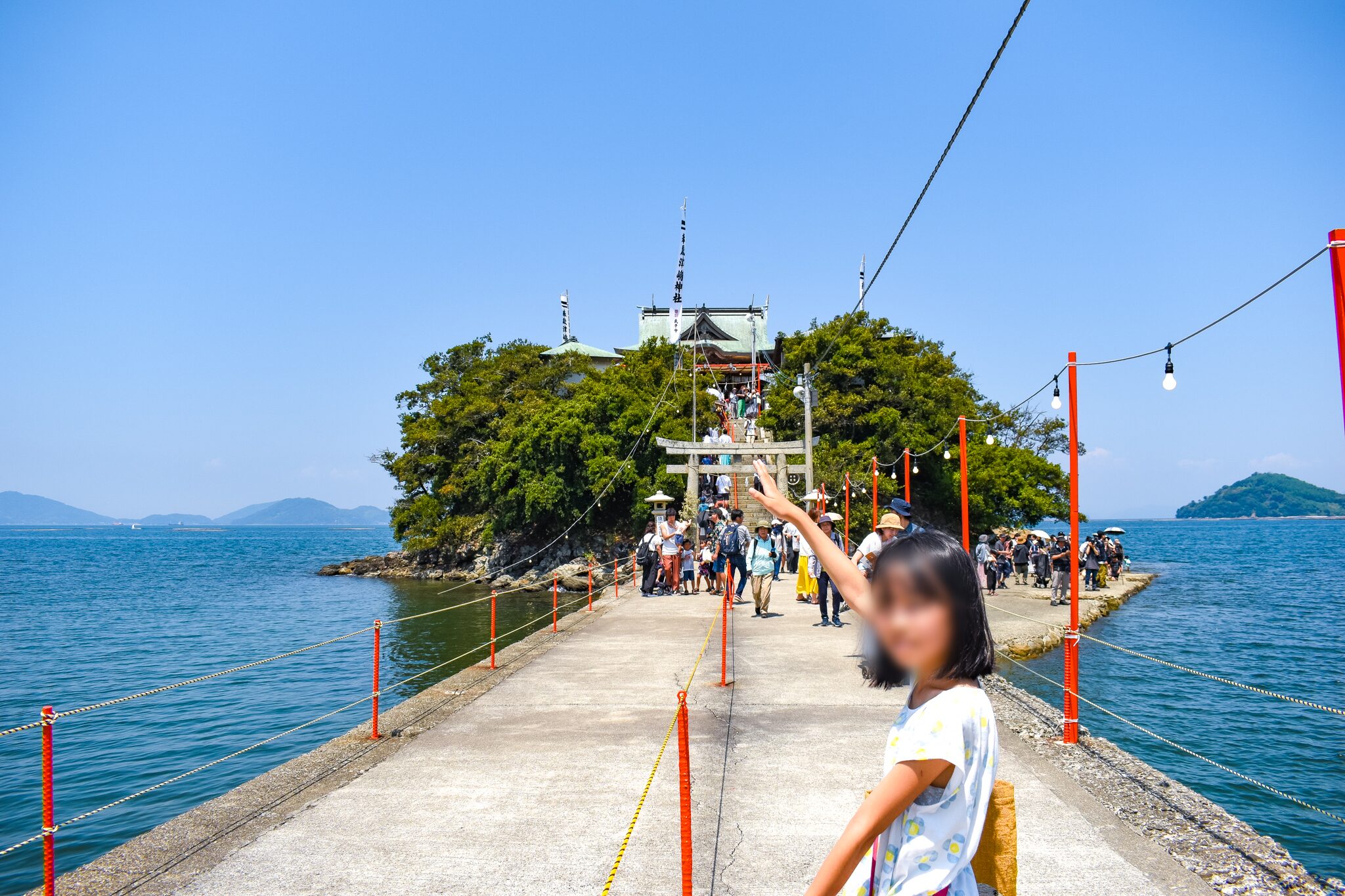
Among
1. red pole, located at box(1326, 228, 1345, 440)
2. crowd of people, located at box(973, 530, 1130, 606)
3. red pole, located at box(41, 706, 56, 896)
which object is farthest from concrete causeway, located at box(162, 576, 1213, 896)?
crowd of people, located at box(973, 530, 1130, 606)

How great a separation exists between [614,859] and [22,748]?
46.1 feet

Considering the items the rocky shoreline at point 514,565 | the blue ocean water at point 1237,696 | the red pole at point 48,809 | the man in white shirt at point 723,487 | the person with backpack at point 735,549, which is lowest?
the blue ocean water at point 1237,696

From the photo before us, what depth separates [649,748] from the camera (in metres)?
7.27

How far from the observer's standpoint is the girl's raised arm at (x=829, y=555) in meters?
2.19

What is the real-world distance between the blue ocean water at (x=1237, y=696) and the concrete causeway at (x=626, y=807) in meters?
5.21

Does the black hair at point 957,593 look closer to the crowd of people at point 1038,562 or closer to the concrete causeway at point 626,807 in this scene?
the concrete causeway at point 626,807

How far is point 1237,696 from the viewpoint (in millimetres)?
16609

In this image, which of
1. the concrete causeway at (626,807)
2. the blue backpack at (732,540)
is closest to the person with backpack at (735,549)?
the blue backpack at (732,540)

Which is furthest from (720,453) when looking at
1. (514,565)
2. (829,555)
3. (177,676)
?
(829,555)

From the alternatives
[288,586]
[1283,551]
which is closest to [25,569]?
[288,586]

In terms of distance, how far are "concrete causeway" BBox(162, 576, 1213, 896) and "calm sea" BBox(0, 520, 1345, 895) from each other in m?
4.82

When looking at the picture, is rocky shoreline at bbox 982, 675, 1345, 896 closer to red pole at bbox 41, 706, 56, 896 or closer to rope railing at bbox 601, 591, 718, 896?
rope railing at bbox 601, 591, 718, 896

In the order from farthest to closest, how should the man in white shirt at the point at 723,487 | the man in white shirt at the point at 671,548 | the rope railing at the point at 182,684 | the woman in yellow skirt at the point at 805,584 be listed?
the man in white shirt at the point at 723,487, the man in white shirt at the point at 671,548, the woman in yellow skirt at the point at 805,584, the rope railing at the point at 182,684

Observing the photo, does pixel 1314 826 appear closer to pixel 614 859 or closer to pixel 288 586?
pixel 614 859
